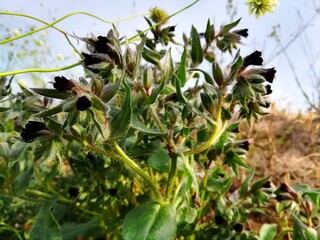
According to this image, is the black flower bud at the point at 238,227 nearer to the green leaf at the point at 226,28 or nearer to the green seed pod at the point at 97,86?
the green leaf at the point at 226,28

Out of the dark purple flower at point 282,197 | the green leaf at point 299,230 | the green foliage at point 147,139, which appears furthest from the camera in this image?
the dark purple flower at point 282,197

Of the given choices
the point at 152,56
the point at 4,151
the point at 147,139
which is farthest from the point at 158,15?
the point at 4,151

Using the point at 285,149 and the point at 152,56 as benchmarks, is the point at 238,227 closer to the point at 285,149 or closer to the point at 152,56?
the point at 152,56

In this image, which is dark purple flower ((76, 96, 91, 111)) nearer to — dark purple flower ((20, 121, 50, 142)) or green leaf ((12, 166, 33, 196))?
dark purple flower ((20, 121, 50, 142))

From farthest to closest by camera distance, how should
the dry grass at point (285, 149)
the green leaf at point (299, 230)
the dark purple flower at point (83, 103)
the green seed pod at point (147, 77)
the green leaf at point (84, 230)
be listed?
the dry grass at point (285, 149) < the green leaf at point (84, 230) < the green leaf at point (299, 230) < the green seed pod at point (147, 77) < the dark purple flower at point (83, 103)

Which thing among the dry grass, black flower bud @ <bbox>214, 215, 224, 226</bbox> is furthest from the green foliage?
the dry grass

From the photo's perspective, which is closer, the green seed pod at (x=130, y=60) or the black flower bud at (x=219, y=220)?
the green seed pod at (x=130, y=60)

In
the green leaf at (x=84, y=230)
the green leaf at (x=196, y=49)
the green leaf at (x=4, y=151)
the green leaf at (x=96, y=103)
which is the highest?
the green leaf at (x=96, y=103)

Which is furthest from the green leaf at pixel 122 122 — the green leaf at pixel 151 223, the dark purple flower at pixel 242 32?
the dark purple flower at pixel 242 32
